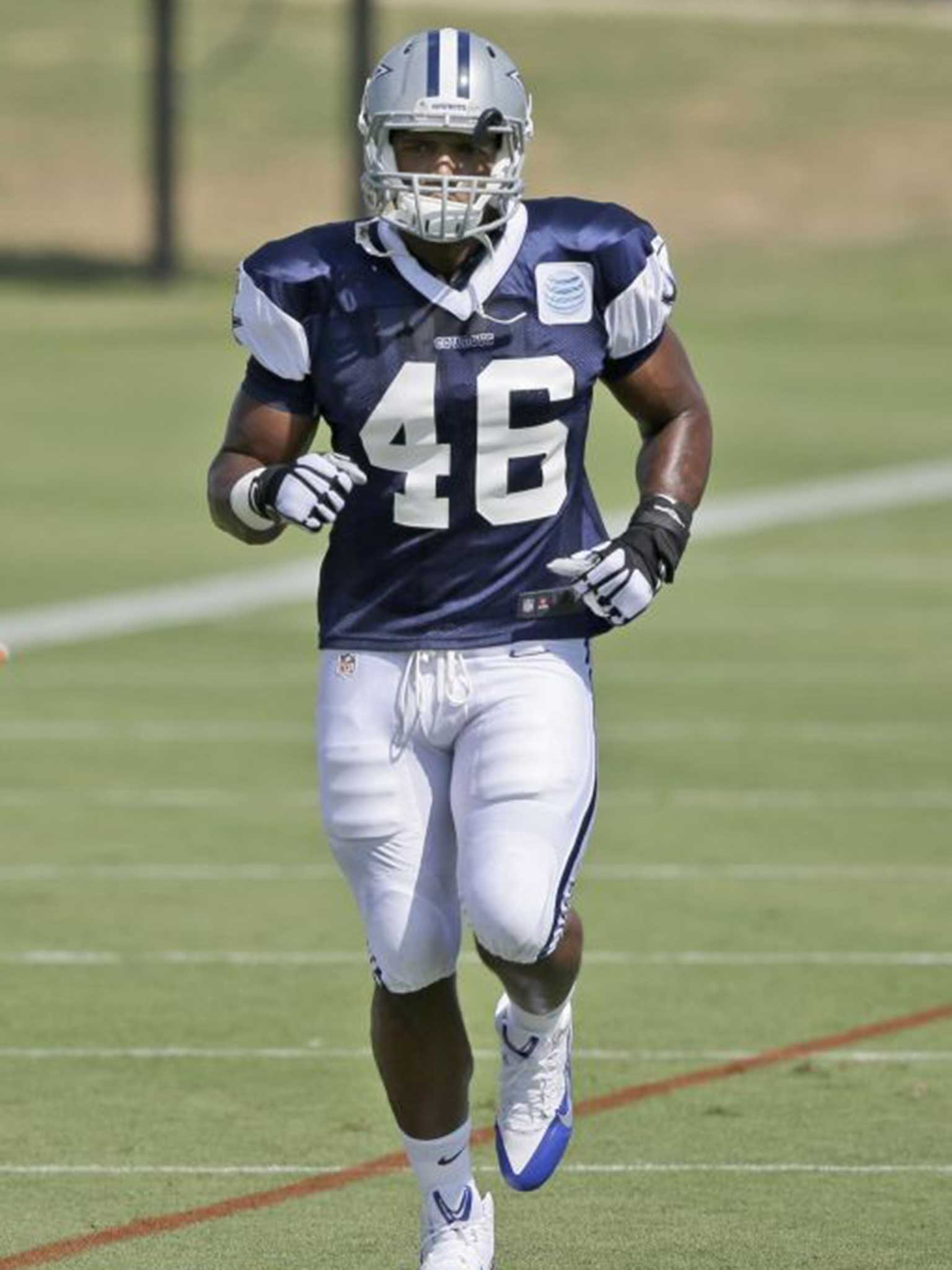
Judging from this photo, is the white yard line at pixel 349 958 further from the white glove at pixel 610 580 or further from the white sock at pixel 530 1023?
the white glove at pixel 610 580

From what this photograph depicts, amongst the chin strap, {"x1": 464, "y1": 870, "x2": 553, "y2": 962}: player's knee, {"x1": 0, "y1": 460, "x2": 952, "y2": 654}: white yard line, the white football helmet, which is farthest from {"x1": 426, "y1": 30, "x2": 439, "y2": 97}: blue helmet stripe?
{"x1": 0, "y1": 460, "x2": 952, "y2": 654}: white yard line

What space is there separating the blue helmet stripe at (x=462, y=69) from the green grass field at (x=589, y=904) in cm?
212

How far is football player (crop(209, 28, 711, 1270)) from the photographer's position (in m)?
5.77

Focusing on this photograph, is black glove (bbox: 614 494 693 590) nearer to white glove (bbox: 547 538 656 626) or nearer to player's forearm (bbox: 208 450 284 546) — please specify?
white glove (bbox: 547 538 656 626)

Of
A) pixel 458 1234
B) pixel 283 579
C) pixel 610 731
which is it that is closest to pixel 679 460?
pixel 458 1234

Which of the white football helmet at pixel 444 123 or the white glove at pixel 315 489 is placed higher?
the white football helmet at pixel 444 123

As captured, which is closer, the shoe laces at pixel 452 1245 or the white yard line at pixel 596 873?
the shoe laces at pixel 452 1245

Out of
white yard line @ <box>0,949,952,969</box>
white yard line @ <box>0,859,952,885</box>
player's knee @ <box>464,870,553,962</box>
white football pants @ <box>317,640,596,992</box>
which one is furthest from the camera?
white yard line @ <box>0,859,952,885</box>

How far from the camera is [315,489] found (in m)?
5.61

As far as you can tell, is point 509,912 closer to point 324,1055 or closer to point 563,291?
point 563,291

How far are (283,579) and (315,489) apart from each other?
11961mm

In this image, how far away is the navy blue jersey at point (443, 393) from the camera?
5.81 metres

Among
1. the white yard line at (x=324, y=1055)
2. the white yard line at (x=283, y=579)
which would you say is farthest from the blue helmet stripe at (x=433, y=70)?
the white yard line at (x=283, y=579)

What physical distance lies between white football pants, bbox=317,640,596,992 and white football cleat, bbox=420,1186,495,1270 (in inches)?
15.3
